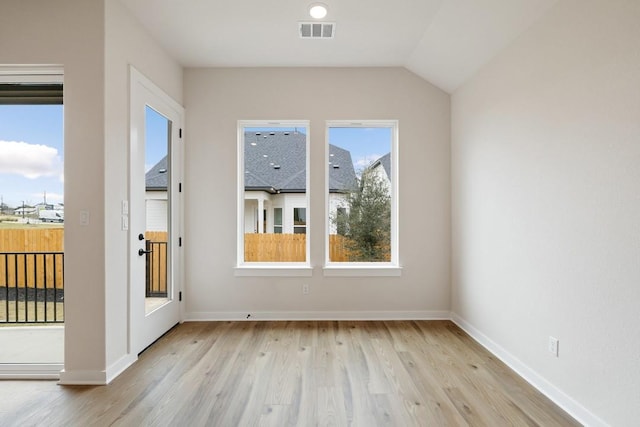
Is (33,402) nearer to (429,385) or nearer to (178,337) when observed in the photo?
(178,337)

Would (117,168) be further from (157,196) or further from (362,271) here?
(362,271)

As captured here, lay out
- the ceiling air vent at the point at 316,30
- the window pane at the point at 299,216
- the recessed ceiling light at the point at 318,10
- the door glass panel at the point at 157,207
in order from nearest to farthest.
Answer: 1. the recessed ceiling light at the point at 318,10
2. the ceiling air vent at the point at 316,30
3. the door glass panel at the point at 157,207
4. the window pane at the point at 299,216

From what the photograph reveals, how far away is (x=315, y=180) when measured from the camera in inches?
159

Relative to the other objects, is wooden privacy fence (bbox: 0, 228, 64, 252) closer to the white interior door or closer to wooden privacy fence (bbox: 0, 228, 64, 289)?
wooden privacy fence (bbox: 0, 228, 64, 289)

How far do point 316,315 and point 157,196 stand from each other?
6.94ft

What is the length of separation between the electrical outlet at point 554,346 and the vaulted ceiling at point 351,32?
7.31 feet

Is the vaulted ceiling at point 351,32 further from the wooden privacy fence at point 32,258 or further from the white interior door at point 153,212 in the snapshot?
the wooden privacy fence at point 32,258

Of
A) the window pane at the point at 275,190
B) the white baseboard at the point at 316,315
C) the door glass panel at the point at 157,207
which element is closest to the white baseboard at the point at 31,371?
the door glass panel at the point at 157,207

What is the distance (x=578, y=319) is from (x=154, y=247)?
3.44 meters

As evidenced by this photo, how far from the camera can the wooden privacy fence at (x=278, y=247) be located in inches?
163

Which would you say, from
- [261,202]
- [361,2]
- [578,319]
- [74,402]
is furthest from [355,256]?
[74,402]

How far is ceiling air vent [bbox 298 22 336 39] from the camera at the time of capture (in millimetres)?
3127

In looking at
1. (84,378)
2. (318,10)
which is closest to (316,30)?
(318,10)

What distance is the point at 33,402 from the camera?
7.55 feet
